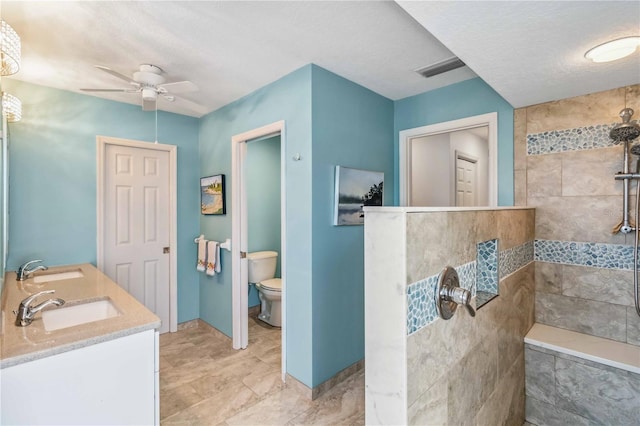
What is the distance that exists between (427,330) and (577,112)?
1993 millimetres

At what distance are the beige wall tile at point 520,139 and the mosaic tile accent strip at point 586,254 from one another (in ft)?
2.00

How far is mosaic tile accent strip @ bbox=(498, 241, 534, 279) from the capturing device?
1.75 metres

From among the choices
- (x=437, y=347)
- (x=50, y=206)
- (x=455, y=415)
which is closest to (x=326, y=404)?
(x=455, y=415)

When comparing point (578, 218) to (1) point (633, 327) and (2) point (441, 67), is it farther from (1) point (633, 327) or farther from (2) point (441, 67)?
(2) point (441, 67)

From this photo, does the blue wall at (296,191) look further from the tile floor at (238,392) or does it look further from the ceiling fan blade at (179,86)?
the ceiling fan blade at (179,86)

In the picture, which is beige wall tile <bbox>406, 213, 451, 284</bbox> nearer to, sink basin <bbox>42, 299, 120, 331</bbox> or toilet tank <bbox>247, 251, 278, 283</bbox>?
sink basin <bbox>42, 299, 120, 331</bbox>

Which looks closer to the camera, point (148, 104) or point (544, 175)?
point (544, 175)

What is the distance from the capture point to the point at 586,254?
2039mm

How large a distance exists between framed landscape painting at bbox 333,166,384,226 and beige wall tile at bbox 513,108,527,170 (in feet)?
3.46

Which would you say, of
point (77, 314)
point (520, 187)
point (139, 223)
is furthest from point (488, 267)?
point (139, 223)

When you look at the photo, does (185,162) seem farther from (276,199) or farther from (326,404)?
(326,404)

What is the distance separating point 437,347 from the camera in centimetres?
121

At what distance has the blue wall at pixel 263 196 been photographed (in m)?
3.77

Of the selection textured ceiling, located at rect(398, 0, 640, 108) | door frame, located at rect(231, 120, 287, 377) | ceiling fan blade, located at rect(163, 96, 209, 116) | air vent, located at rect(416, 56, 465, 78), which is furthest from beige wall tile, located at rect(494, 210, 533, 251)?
ceiling fan blade, located at rect(163, 96, 209, 116)
